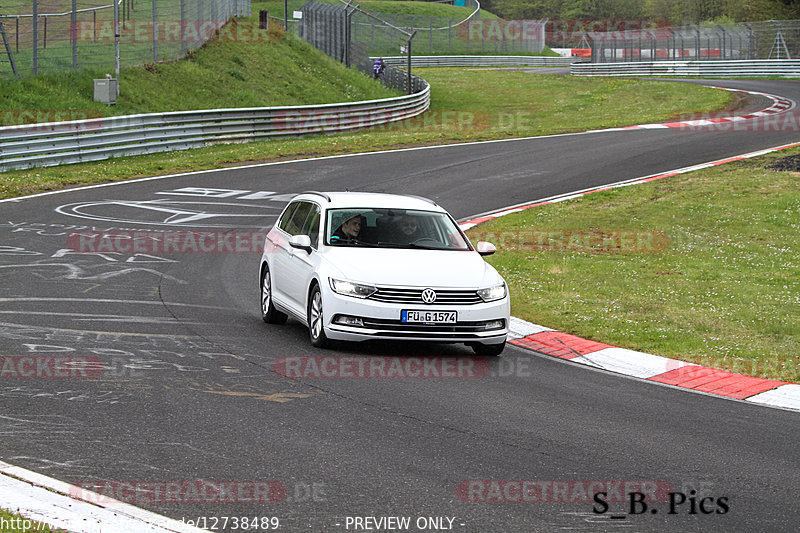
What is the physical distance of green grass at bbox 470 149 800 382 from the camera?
1106cm

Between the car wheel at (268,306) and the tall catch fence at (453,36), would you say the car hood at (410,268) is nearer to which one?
the car wheel at (268,306)

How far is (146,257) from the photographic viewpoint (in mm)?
15289

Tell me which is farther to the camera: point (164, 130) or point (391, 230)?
point (164, 130)

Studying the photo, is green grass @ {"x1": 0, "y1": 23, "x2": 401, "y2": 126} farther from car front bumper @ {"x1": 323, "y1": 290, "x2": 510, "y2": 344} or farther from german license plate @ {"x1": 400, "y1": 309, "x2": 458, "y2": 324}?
german license plate @ {"x1": 400, "y1": 309, "x2": 458, "y2": 324}

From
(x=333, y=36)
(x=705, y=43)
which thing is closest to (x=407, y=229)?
(x=333, y=36)

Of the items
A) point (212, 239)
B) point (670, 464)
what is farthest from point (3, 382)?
point (212, 239)

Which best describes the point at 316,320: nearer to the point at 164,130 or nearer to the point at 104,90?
the point at 164,130

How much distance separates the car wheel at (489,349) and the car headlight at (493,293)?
46 centimetres

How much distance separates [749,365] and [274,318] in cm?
520

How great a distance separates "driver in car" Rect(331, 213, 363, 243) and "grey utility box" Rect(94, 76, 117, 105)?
2238 centimetres

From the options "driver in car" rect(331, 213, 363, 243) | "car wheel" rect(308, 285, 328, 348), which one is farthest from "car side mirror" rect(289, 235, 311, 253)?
"car wheel" rect(308, 285, 328, 348)

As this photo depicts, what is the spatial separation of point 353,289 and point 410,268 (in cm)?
63

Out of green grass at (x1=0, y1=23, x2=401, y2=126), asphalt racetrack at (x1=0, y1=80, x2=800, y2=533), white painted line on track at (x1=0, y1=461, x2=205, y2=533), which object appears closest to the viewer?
white painted line on track at (x1=0, y1=461, x2=205, y2=533)

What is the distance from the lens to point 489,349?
10242mm
